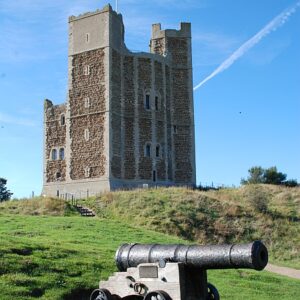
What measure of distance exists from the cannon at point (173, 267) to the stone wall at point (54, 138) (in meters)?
37.5

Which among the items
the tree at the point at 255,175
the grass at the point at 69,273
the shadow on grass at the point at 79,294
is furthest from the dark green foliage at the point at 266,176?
the shadow on grass at the point at 79,294

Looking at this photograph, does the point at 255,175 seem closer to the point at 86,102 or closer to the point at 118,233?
the point at 86,102

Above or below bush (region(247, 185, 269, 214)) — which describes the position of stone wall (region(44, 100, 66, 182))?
above

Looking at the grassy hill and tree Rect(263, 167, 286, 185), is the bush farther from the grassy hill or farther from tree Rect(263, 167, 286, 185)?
tree Rect(263, 167, 286, 185)

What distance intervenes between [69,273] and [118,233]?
11689 millimetres

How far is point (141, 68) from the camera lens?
1940 inches

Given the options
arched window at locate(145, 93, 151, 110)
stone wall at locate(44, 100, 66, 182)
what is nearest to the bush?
arched window at locate(145, 93, 151, 110)

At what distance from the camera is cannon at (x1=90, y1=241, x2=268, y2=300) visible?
9.98m

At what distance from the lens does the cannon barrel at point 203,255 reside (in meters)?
9.86

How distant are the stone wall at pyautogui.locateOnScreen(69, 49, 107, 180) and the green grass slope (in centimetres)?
691

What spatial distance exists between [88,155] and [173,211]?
13.8 m

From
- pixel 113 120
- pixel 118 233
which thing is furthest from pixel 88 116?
pixel 118 233

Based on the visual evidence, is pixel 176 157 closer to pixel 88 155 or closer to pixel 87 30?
pixel 88 155

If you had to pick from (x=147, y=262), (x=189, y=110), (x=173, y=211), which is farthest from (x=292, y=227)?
(x=147, y=262)
